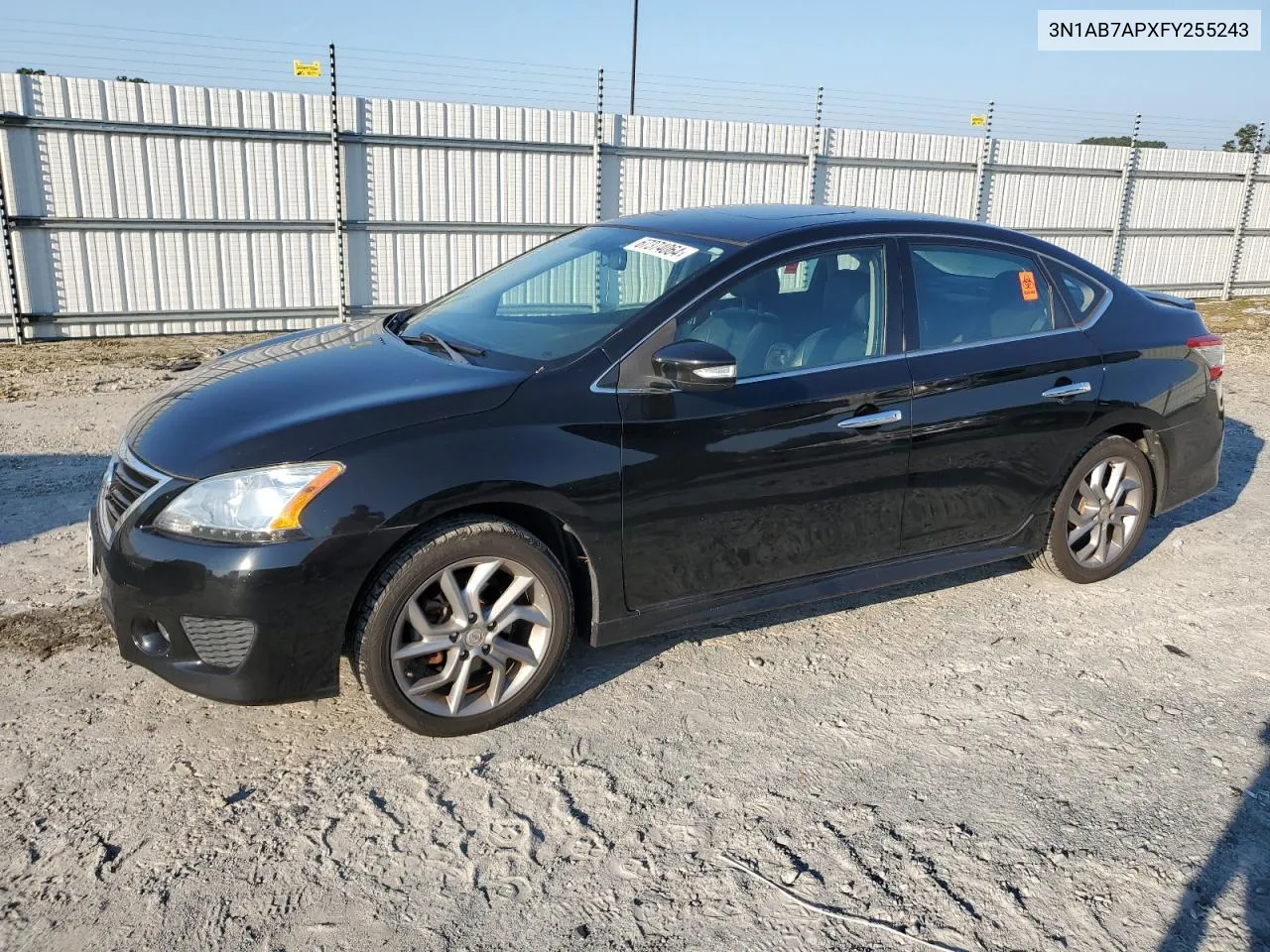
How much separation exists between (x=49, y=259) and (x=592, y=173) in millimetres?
5967

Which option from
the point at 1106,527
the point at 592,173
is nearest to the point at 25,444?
the point at 1106,527

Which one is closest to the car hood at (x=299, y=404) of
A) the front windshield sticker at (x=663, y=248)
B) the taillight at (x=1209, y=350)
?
the front windshield sticker at (x=663, y=248)

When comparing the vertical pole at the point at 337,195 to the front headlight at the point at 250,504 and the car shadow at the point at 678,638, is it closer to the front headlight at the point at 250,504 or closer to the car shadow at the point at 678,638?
the car shadow at the point at 678,638

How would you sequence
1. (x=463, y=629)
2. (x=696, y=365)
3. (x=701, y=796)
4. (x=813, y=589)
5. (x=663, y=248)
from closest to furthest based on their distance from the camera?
(x=701, y=796) < (x=463, y=629) < (x=696, y=365) < (x=813, y=589) < (x=663, y=248)

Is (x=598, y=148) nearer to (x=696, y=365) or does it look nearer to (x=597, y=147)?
(x=597, y=147)

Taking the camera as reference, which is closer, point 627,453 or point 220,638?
point 220,638

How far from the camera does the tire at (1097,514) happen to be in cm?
476

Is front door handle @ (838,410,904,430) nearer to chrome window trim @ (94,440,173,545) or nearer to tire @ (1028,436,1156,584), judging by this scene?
tire @ (1028,436,1156,584)

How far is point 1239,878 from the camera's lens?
9.45ft

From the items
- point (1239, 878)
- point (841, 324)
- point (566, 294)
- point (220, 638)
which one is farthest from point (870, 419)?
point (220, 638)

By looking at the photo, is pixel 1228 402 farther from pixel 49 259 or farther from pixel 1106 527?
pixel 49 259

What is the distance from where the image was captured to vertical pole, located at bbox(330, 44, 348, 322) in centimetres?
1109

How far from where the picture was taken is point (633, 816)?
3.07m

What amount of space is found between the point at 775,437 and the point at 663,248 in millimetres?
952
